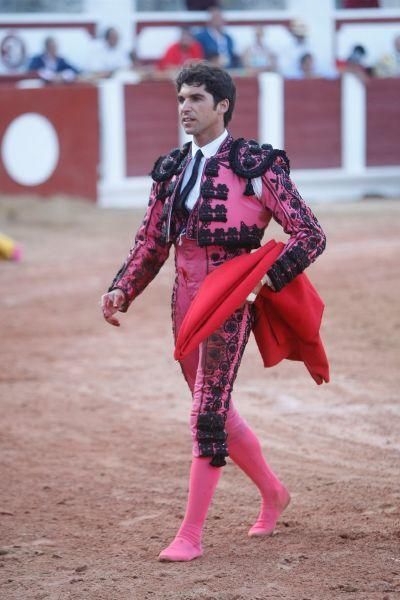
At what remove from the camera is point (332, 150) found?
13.8m

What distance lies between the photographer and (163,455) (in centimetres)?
467

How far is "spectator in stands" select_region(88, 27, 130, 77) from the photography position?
43.3 ft

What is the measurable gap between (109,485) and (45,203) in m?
8.03

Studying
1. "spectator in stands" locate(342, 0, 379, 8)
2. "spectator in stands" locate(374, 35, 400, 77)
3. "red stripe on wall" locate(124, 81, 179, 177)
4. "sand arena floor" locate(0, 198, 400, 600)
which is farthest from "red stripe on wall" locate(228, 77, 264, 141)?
"sand arena floor" locate(0, 198, 400, 600)

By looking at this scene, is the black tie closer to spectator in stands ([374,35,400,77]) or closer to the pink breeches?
the pink breeches

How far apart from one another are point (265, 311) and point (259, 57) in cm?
1054

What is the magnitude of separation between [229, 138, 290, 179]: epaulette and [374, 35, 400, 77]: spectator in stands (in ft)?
36.4

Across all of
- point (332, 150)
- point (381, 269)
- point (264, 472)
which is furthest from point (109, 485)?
point (332, 150)

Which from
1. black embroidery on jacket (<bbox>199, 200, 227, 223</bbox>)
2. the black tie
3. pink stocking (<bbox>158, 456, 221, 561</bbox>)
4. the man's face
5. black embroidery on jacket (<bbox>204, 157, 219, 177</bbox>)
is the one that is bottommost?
pink stocking (<bbox>158, 456, 221, 561</bbox>)

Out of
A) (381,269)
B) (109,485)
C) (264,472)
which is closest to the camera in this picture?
(264,472)

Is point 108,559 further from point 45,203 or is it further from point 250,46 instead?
point 250,46

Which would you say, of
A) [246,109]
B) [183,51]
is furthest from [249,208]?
[246,109]

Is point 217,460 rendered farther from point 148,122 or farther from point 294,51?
point 294,51

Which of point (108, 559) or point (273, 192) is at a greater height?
point (273, 192)
